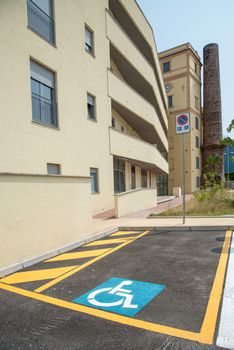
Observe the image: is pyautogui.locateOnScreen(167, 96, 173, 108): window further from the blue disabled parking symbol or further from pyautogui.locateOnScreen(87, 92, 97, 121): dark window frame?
the blue disabled parking symbol

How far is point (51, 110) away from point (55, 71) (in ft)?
6.10

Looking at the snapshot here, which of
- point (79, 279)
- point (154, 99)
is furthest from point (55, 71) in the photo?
point (154, 99)

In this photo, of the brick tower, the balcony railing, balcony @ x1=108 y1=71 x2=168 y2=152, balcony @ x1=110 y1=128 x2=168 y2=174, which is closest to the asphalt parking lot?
the balcony railing

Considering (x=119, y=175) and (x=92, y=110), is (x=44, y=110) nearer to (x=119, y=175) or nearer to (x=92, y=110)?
(x=92, y=110)

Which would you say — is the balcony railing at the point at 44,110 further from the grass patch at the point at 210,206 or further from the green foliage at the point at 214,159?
the green foliage at the point at 214,159

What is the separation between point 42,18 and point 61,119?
442 centimetres

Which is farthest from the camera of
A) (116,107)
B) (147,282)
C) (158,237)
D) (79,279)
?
(116,107)

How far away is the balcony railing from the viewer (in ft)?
34.4

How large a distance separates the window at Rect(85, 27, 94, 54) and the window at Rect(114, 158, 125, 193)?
735cm

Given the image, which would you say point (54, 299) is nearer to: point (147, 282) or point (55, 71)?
point (147, 282)

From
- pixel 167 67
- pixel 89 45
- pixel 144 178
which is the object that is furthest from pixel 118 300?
pixel 167 67

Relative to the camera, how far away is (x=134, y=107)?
63.4 ft

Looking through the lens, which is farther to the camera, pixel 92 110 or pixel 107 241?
pixel 92 110

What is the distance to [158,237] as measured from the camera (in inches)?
307
